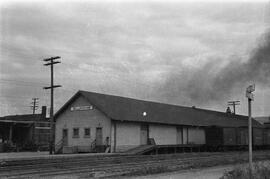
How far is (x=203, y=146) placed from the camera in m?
38.9

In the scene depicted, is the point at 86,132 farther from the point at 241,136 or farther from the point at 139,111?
the point at 241,136

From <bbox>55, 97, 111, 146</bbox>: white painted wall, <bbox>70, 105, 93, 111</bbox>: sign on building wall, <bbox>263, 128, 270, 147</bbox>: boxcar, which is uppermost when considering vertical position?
<bbox>70, 105, 93, 111</bbox>: sign on building wall

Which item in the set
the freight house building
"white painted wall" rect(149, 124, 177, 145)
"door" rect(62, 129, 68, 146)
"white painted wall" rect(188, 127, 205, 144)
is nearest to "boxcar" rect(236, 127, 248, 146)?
the freight house building

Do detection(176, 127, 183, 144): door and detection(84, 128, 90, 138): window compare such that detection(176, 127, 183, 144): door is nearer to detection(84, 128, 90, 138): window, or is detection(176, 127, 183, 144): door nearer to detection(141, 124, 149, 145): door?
detection(141, 124, 149, 145): door

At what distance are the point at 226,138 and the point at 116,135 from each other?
11313 mm

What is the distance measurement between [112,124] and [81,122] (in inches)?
162

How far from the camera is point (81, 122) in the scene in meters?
34.8

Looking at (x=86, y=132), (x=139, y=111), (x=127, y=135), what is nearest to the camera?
(x=127, y=135)

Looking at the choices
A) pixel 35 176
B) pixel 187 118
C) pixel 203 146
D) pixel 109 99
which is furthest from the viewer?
pixel 187 118

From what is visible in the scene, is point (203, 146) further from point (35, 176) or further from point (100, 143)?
point (35, 176)

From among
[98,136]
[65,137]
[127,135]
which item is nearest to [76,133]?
[65,137]

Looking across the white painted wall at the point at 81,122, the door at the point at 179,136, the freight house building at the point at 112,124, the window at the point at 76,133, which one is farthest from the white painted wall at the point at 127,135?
the door at the point at 179,136

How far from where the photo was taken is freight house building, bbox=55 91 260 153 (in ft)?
107

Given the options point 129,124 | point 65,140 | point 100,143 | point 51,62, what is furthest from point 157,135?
point 51,62
